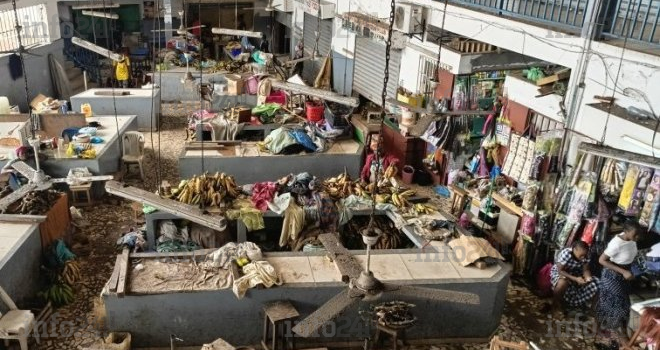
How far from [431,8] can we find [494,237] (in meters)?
5.44

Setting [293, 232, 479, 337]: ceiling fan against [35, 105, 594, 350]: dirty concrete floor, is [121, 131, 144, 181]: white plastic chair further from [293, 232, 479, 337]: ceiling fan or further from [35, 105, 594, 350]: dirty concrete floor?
[293, 232, 479, 337]: ceiling fan

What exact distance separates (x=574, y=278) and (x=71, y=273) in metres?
8.74

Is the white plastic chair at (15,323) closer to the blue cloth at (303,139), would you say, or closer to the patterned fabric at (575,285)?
the blue cloth at (303,139)

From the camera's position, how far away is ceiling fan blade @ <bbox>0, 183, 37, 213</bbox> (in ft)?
32.0

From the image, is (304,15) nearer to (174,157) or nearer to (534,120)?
(174,157)

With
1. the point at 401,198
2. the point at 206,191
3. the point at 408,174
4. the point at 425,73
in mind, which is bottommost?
the point at 408,174

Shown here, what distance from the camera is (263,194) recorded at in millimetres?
10844

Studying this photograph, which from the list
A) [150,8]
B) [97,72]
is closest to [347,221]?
[97,72]

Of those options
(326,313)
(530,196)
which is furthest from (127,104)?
(326,313)

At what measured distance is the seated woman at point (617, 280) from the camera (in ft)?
28.5

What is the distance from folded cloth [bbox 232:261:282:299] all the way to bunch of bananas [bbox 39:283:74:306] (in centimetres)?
336

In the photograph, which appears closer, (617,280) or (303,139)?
(617,280)

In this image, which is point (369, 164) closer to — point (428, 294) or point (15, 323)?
point (428, 294)

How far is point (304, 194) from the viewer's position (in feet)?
36.3
